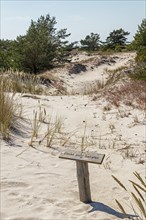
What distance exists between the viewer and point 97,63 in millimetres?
22203

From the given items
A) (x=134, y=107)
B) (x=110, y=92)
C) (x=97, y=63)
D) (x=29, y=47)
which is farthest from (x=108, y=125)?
(x=97, y=63)

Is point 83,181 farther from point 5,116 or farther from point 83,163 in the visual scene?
point 5,116

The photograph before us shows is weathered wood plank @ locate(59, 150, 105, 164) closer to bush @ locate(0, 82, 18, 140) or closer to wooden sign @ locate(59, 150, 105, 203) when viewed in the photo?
wooden sign @ locate(59, 150, 105, 203)

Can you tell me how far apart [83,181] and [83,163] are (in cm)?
19

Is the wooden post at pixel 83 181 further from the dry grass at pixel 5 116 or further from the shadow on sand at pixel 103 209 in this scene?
the dry grass at pixel 5 116

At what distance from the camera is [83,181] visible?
132 inches

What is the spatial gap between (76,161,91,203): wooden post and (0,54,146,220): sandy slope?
7 cm

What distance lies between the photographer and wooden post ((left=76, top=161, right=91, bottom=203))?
3301 millimetres

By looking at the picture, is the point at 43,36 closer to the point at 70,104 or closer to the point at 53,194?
the point at 70,104

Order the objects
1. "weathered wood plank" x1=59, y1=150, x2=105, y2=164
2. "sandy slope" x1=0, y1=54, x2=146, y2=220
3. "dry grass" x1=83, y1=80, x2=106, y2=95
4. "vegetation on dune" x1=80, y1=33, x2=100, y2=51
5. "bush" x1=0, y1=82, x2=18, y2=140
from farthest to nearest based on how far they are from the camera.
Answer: "vegetation on dune" x1=80, y1=33, x2=100, y2=51 < "dry grass" x1=83, y1=80, x2=106, y2=95 < "bush" x1=0, y1=82, x2=18, y2=140 < "sandy slope" x1=0, y1=54, x2=146, y2=220 < "weathered wood plank" x1=59, y1=150, x2=105, y2=164

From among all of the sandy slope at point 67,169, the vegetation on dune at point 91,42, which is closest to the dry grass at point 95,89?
the sandy slope at point 67,169

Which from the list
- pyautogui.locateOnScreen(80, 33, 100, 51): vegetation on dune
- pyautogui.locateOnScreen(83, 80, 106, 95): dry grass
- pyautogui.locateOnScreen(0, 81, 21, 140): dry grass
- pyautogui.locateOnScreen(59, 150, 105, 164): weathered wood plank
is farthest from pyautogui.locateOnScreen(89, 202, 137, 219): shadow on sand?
pyautogui.locateOnScreen(80, 33, 100, 51): vegetation on dune

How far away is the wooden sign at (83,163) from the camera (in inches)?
125

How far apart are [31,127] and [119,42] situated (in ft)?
108
